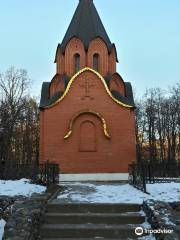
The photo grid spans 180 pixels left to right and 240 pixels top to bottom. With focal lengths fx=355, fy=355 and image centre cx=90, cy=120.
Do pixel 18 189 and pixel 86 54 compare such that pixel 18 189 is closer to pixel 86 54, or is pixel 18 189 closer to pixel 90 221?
pixel 90 221

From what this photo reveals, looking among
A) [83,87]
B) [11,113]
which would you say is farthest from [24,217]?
[11,113]

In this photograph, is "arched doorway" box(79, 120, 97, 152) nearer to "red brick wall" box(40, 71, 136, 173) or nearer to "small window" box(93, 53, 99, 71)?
"red brick wall" box(40, 71, 136, 173)

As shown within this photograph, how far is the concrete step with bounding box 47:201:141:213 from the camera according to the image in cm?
771

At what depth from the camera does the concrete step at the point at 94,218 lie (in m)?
7.13

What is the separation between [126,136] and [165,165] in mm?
2940

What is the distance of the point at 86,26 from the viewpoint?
22.0 metres

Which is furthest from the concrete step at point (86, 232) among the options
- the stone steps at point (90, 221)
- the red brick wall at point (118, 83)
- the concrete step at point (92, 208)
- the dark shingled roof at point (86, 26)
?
the dark shingled roof at point (86, 26)

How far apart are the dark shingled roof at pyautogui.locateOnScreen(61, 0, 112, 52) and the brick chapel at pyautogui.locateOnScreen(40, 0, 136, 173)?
0.07m

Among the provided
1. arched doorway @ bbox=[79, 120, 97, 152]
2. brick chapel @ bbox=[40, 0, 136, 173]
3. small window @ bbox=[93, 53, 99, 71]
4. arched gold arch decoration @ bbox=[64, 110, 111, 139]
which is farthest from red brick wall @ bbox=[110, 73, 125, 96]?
arched doorway @ bbox=[79, 120, 97, 152]

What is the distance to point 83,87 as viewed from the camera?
19656 mm

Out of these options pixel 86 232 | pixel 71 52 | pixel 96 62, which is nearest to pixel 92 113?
pixel 96 62

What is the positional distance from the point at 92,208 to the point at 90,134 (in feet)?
36.8

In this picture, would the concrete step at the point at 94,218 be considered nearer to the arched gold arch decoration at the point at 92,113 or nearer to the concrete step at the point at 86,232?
the concrete step at the point at 86,232

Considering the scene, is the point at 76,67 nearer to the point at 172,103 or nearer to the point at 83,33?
the point at 83,33
